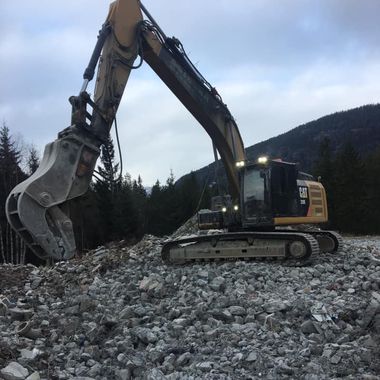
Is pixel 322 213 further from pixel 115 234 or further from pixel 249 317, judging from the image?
pixel 115 234

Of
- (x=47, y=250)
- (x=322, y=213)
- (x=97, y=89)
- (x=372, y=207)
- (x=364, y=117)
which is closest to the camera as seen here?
(x=47, y=250)

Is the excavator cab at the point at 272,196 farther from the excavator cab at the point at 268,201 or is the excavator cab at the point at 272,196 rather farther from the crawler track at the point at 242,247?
the crawler track at the point at 242,247

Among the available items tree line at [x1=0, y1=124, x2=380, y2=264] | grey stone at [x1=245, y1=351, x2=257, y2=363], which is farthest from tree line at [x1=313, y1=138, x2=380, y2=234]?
grey stone at [x1=245, y1=351, x2=257, y2=363]

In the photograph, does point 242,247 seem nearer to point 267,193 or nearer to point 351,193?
point 267,193

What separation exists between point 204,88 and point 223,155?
1.61 meters

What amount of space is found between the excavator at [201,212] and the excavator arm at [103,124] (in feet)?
0.05

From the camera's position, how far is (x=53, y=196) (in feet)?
25.5

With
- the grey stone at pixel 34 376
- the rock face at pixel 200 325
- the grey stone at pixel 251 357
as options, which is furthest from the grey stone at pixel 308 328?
the grey stone at pixel 34 376

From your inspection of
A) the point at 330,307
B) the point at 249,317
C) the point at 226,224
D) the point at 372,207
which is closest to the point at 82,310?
the point at 249,317

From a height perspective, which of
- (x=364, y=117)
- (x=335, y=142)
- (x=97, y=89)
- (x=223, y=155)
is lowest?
(x=223, y=155)

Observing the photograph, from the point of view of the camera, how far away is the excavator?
7.68 m

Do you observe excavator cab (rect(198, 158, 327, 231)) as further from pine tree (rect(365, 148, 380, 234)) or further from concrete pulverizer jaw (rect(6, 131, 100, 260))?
pine tree (rect(365, 148, 380, 234))

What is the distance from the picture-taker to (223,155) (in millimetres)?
11594

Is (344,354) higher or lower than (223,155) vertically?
lower
